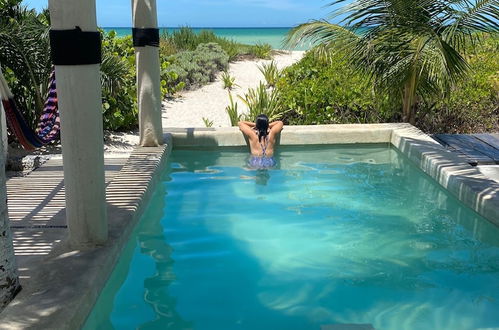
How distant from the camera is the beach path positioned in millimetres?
10328

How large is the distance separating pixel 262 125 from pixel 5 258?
470 centimetres

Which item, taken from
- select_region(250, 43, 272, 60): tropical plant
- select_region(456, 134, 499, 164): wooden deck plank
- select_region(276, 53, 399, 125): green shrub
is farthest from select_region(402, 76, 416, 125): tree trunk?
select_region(250, 43, 272, 60): tropical plant

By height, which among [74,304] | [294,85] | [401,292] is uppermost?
[294,85]

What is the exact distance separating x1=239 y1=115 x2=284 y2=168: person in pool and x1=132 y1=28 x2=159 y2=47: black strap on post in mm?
1696

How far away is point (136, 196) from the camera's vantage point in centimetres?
501

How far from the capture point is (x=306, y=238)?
16.5 ft

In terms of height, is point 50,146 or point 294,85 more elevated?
point 294,85

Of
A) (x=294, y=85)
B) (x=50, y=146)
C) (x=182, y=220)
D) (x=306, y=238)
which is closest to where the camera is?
(x=306, y=238)

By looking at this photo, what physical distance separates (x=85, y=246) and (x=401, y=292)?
7.61 ft

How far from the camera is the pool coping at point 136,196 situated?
9.68 feet

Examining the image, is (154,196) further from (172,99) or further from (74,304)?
(172,99)

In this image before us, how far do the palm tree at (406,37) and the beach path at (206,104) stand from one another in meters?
3.03

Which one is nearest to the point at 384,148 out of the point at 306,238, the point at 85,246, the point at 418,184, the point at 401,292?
the point at 418,184

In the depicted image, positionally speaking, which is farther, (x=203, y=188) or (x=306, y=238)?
(x=203, y=188)
